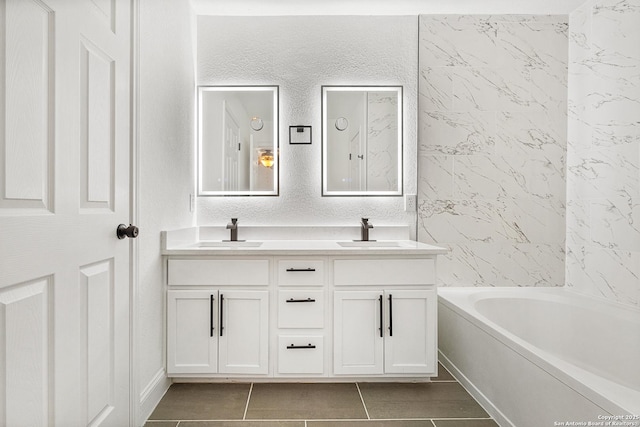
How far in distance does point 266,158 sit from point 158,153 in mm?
844

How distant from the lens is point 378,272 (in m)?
1.97

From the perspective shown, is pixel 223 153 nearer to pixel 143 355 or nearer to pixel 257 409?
pixel 143 355

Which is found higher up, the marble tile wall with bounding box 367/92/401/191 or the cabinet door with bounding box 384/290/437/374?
the marble tile wall with bounding box 367/92/401/191

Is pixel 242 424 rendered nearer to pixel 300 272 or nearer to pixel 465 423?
pixel 300 272

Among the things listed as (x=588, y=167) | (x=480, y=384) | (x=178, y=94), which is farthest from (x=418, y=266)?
(x=178, y=94)

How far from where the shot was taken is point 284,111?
8.31ft

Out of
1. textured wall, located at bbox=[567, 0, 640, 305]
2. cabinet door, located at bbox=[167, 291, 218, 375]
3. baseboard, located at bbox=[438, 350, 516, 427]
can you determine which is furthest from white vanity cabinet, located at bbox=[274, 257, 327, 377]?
textured wall, located at bbox=[567, 0, 640, 305]

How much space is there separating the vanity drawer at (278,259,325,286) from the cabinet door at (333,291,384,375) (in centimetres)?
15

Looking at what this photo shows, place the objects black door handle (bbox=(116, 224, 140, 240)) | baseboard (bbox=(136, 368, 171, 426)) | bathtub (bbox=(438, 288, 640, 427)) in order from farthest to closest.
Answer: baseboard (bbox=(136, 368, 171, 426)), black door handle (bbox=(116, 224, 140, 240)), bathtub (bbox=(438, 288, 640, 427))

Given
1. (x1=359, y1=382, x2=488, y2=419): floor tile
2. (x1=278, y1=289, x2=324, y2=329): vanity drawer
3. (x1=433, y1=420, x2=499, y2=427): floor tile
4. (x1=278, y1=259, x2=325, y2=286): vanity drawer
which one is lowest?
(x1=433, y1=420, x2=499, y2=427): floor tile

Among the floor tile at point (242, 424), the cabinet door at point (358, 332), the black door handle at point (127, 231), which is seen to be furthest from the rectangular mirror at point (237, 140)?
the floor tile at point (242, 424)

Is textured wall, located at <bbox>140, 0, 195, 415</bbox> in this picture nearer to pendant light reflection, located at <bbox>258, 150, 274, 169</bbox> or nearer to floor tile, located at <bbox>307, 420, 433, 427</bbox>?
pendant light reflection, located at <bbox>258, 150, 274, 169</bbox>

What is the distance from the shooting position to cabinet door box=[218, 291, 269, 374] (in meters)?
1.93

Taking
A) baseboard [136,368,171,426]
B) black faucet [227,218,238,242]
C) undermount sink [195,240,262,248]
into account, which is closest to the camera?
baseboard [136,368,171,426]
